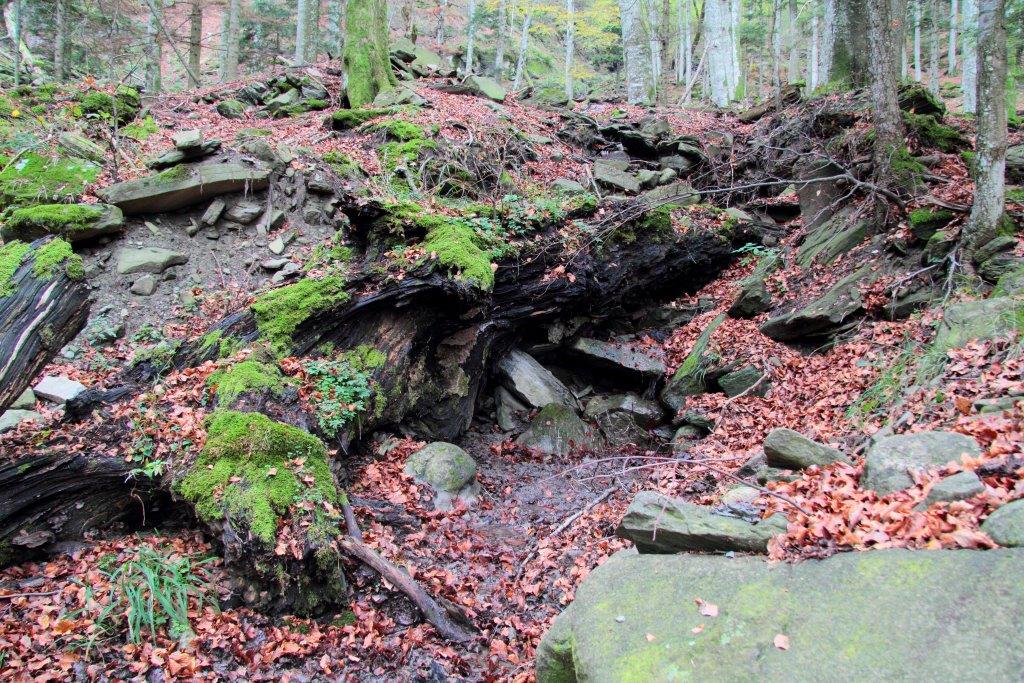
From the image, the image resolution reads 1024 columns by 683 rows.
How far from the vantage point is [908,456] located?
3.82 meters

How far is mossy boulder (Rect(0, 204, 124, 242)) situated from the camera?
298 inches

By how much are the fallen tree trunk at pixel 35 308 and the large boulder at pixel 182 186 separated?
4040 mm

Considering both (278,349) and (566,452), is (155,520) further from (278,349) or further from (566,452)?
(566,452)

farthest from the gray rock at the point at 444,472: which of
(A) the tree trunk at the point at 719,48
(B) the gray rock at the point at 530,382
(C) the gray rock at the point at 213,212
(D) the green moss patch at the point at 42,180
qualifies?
(A) the tree trunk at the point at 719,48

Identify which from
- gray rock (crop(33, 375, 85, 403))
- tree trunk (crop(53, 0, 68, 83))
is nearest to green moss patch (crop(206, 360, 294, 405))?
gray rock (crop(33, 375, 85, 403))

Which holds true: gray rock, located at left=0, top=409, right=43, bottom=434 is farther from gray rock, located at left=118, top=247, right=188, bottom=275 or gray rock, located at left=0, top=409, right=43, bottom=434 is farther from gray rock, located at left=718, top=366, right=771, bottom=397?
gray rock, located at left=718, top=366, right=771, bottom=397

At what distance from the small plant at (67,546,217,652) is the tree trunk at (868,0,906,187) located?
10.7 m

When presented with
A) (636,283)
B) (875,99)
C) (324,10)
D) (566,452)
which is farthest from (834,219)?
(324,10)

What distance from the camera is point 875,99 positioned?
908cm

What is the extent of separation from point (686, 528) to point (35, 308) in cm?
516

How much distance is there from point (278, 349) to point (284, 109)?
340 inches

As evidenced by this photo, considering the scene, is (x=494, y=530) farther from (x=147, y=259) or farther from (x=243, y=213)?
(x=243, y=213)

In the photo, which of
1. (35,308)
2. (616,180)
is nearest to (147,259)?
(35,308)

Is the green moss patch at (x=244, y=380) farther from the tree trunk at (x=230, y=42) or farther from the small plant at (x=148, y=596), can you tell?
the tree trunk at (x=230, y=42)
